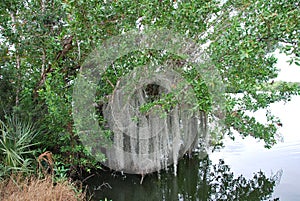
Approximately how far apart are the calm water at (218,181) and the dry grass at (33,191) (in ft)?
2.73

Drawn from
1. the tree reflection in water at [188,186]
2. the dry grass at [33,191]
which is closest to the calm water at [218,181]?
the tree reflection in water at [188,186]

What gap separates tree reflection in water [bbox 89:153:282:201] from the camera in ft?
12.0

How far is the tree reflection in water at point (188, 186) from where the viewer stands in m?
3.64

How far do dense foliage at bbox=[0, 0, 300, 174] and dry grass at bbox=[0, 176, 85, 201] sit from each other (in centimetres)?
66

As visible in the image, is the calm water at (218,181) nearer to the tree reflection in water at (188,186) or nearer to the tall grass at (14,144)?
the tree reflection in water at (188,186)

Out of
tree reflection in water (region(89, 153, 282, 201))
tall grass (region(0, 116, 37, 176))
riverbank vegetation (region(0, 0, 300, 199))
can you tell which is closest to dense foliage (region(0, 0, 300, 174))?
riverbank vegetation (region(0, 0, 300, 199))

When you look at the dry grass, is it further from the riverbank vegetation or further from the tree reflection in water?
the tree reflection in water

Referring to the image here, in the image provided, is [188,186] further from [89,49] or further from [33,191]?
[89,49]

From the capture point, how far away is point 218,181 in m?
4.18

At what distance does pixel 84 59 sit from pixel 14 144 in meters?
1.36

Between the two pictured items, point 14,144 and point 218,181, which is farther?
point 218,181

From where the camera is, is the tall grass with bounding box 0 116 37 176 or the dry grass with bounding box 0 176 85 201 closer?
the dry grass with bounding box 0 176 85 201

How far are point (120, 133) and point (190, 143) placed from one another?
50.9 inches

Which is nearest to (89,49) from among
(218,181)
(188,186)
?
(188,186)
